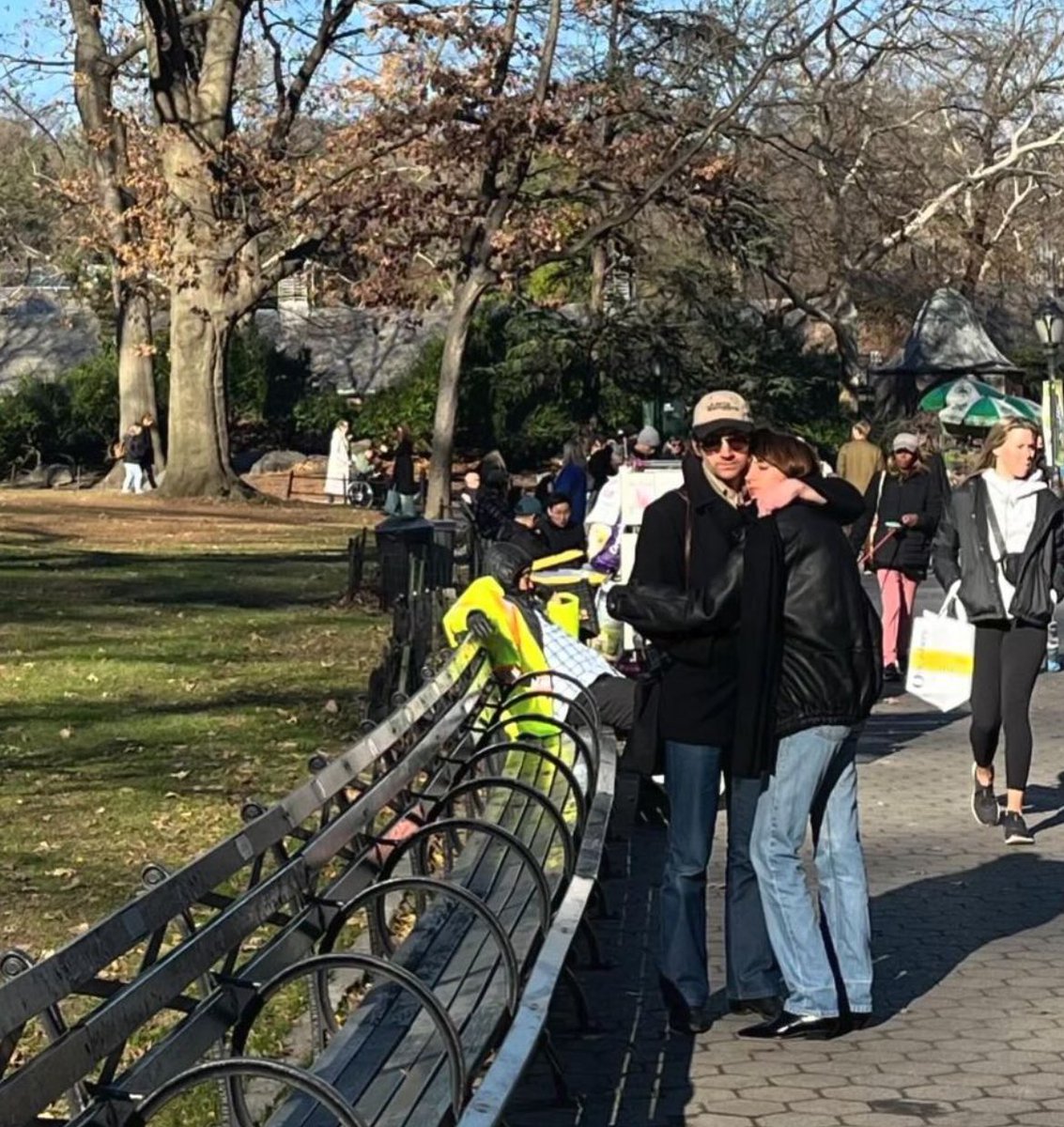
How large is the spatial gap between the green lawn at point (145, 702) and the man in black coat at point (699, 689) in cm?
226

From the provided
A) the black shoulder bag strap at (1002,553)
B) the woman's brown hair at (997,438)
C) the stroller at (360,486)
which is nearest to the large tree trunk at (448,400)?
the stroller at (360,486)

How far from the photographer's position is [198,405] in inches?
1485

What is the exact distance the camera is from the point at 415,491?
131 ft

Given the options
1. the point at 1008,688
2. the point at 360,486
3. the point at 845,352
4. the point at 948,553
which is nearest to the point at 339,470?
the point at 360,486

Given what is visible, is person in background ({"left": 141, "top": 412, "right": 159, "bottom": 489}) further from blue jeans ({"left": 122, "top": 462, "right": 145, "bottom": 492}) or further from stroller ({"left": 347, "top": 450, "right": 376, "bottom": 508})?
stroller ({"left": 347, "top": 450, "right": 376, "bottom": 508})

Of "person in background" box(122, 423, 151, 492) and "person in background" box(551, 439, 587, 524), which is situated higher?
"person in background" box(551, 439, 587, 524)

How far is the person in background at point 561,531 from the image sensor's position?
A: 18.2m

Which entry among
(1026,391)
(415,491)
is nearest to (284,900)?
(415,491)

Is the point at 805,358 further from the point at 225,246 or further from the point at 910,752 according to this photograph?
the point at 910,752

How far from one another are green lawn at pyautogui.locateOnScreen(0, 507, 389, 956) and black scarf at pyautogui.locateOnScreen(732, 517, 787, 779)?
103 inches

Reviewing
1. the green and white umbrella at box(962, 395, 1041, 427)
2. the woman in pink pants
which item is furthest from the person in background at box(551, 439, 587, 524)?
the green and white umbrella at box(962, 395, 1041, 427)

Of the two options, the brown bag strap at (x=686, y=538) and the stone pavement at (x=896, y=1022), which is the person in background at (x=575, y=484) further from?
the brown bag strap at (x=686, y=538)

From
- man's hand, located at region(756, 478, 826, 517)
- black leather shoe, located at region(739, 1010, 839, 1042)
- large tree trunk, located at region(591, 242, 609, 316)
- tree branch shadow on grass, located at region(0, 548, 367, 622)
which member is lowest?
tree branch shadow on grass, located at region(0, 548, 367, 622)

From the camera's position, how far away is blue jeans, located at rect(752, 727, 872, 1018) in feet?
→ 22.9
